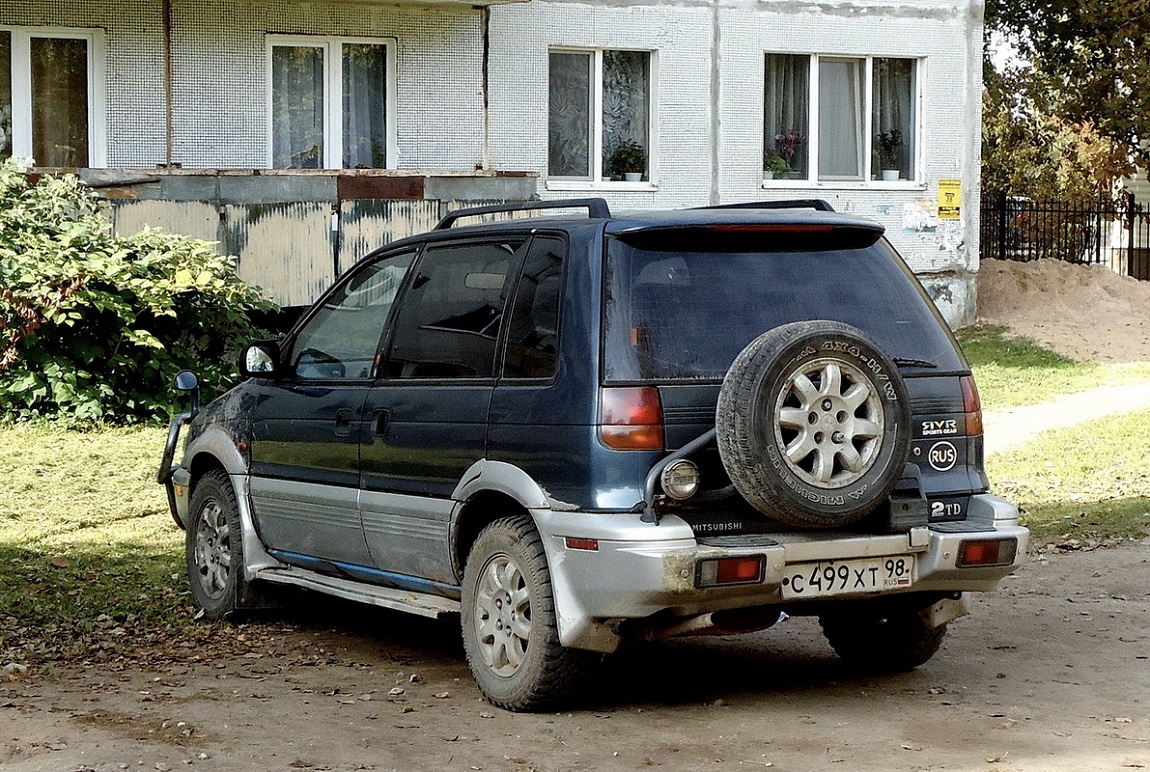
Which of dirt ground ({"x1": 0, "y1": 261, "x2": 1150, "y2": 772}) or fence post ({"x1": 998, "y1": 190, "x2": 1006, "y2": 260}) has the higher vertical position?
fence post ({"x1": 998, "y1": 190, "x2": 1006, "y2": 260})

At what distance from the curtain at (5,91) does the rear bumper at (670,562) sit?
13837mm

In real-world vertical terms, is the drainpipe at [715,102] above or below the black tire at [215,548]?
above

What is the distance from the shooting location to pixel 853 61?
69.9 ft

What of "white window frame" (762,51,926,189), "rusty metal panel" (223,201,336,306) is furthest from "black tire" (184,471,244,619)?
"white window frame" (762,51,926,189)

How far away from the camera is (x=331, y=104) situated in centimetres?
1898

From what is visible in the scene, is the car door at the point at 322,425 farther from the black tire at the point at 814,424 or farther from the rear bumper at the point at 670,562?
the black tire at the point at 814,424

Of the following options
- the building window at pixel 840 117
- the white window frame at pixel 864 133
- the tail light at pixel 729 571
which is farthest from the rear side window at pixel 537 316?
the building window at pixel 840 117

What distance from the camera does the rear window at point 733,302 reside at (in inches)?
220

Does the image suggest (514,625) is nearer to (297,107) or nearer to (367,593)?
(367,593)

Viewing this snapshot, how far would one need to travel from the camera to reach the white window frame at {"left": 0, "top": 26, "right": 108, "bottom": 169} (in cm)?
1786

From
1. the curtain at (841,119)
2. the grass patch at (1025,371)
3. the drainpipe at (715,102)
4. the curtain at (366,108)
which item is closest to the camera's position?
the grass patch at (1025,371)

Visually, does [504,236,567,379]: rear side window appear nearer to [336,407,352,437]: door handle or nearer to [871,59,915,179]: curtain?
[336,407,352,437]: door handle

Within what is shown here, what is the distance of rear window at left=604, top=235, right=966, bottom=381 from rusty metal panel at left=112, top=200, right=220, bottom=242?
11445mm

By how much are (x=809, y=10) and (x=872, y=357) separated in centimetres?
1607
